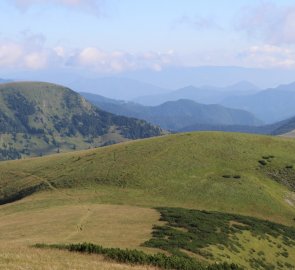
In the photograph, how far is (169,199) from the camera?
82.1 m

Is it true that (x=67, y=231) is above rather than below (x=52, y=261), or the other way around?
below

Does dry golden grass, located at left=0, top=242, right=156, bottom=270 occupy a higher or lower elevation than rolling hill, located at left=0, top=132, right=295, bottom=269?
higher

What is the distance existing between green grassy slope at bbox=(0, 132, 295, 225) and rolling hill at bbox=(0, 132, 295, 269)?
0.22m

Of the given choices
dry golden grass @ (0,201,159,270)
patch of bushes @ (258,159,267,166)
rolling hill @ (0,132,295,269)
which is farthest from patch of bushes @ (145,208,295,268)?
patch of bushes @ (258,159,267,166)

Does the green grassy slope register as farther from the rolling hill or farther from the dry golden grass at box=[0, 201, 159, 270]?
the dry golden grass at box=[0, 201, 159, 270]

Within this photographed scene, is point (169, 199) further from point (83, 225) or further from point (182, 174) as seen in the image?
point (83, 225)

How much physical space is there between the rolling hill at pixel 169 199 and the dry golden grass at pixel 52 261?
60cm

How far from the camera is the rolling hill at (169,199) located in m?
51.0

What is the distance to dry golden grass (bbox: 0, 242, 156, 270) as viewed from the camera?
86.5 ft

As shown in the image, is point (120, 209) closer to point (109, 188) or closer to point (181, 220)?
point (181, 220)

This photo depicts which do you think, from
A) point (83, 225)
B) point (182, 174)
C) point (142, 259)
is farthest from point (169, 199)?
point (142, 259)

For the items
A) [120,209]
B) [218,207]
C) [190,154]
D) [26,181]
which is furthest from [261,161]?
[26,181]

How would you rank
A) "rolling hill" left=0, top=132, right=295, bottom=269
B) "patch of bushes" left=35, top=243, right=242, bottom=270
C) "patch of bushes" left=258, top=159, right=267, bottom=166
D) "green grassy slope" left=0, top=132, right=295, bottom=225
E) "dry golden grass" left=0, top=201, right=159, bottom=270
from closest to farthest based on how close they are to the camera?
"dry golden grass" left=0, top=201, right=159, bottom=270, "patch of bushes" left=35, top=243, right=242, bottom=270, "rolling hill" left=0, top=132, right=295, bottom=269, "green grassy slope" left=0, top=132, right=295, bottom=225, "patch of bushes" left=258, top=159, right=267, bottom=166

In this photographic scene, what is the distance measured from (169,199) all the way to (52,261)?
5479cm
